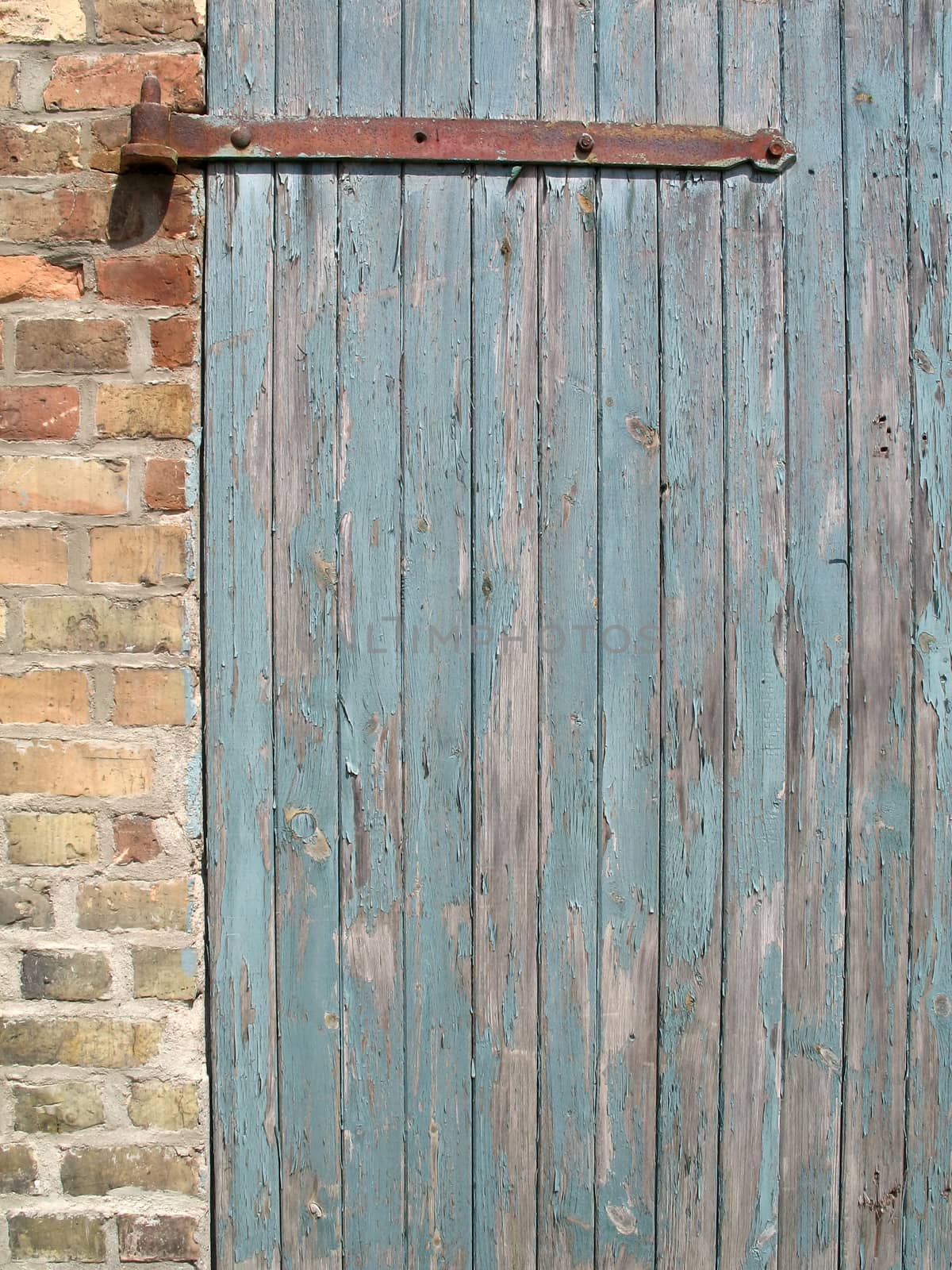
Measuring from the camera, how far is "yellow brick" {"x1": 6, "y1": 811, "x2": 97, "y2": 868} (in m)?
1.58

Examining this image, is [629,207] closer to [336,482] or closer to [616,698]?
[336,482]

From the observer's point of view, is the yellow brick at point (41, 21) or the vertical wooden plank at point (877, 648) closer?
the yellow brick at point (41, 21)

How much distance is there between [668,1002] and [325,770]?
70 centimetres

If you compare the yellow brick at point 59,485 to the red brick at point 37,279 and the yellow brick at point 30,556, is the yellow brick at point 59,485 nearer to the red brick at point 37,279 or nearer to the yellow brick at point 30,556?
the yellow brick at point 30,556

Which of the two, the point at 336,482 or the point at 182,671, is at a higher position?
the point at 336,482

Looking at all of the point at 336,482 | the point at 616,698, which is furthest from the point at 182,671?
the point at 616,698

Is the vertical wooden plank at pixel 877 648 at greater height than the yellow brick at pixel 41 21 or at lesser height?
lesser

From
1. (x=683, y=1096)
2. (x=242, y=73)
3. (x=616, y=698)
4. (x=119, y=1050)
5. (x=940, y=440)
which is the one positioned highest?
(x=242, y=73)

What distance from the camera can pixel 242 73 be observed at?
1.63m

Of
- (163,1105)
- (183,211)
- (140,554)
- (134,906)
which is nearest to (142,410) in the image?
(140,554)

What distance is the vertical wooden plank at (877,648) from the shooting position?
1.67 m

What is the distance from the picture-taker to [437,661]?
165 centimetres

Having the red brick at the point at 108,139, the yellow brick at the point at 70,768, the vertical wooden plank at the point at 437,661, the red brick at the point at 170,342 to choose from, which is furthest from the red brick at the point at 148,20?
the yellow brick at the point at 70,768

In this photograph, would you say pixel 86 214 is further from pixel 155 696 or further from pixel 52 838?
pixel 52 838
